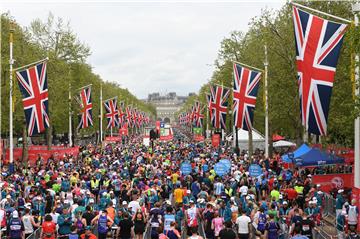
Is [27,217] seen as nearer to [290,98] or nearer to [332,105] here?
[332,105]

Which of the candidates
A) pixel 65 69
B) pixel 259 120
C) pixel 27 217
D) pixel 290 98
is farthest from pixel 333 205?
pixel 65 69

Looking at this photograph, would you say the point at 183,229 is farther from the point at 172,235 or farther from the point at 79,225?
the point at 79,225

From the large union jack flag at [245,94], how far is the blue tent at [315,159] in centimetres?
417

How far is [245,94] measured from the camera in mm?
30734

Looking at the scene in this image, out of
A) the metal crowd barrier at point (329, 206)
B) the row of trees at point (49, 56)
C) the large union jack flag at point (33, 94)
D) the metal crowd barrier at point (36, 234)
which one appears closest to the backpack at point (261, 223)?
the metal crowd barrier at point (36, 234)

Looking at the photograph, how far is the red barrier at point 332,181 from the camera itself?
25.0 m

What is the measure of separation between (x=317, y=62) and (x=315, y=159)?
37.0ft

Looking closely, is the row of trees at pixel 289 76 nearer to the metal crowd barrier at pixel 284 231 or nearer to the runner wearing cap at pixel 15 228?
the metal crowd barrier at pixel 284 231

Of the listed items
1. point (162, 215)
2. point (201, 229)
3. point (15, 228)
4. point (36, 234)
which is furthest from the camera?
point (201, 229)

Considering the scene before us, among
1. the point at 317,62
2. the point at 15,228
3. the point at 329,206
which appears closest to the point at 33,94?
the point at 15,228

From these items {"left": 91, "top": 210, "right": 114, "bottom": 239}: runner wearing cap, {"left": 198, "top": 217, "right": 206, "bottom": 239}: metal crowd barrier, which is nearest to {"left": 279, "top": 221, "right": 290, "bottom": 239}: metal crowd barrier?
{"left": 198, "top": 217, "right": 206, "bottom": 239}: metal crowd barrier

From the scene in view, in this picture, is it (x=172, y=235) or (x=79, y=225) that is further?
(x=79, y=225)

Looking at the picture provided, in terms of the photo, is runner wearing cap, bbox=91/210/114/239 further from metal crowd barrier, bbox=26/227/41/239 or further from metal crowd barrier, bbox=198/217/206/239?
metal crowd barrier, bbox=198/217/206/239

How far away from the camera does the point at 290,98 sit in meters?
35.3
